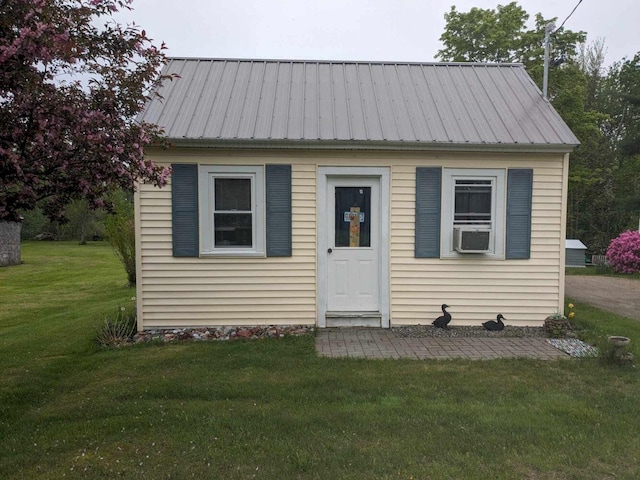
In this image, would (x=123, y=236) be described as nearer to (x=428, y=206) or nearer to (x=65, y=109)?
(x=428, y=206)

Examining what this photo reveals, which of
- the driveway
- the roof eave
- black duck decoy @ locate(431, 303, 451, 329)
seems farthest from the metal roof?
the driveway

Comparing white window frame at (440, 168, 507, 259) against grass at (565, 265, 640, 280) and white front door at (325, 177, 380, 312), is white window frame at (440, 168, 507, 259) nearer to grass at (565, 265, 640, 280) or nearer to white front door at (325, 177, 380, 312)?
white front door at (325, 177, 380, 312)

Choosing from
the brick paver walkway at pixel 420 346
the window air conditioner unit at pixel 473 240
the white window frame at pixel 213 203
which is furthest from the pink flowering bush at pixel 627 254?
the white window frame at pixel 213 203

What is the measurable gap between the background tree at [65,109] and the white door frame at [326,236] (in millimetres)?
3203

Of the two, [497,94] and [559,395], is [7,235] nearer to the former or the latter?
[497,94]

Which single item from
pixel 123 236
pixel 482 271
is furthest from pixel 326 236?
pixel 123 236

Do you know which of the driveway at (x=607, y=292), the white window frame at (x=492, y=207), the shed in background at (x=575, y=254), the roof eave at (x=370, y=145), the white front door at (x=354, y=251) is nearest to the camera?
the roof eave at (x=370, y=145)

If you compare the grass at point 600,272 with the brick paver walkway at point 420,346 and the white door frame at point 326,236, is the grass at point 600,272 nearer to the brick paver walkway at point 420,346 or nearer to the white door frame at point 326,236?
the brick paver walkway at point 420,346

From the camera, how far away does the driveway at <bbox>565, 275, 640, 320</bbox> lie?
883 centimetres

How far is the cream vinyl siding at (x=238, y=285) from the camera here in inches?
259

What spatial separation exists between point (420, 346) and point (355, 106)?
3.89 metres

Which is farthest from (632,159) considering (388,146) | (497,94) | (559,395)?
(559,395)

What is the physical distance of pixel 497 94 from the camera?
759 centimetres

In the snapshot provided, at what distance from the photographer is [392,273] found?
22.0ft
